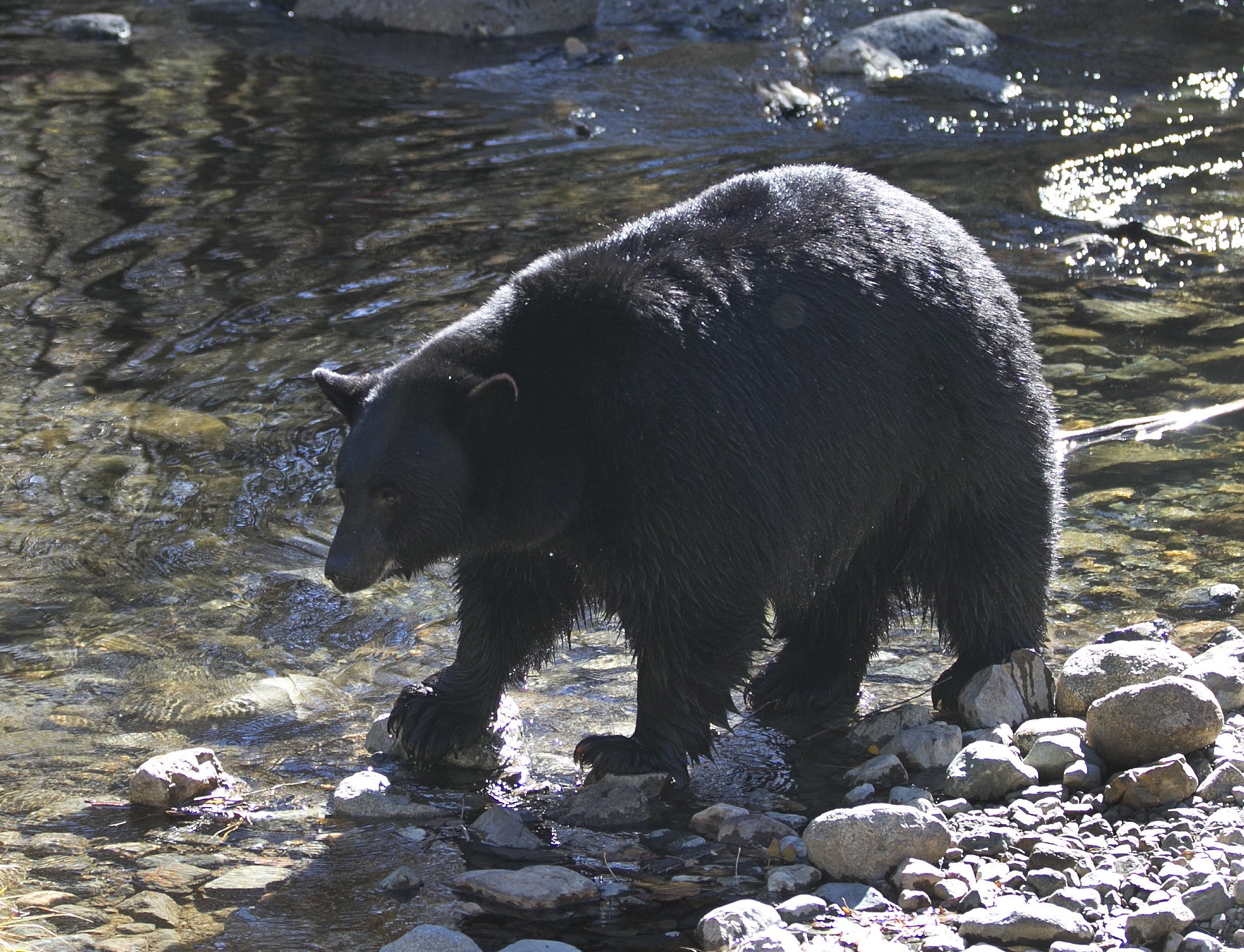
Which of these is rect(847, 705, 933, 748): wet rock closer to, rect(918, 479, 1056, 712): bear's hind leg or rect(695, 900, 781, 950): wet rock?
rect(918, 479, 1056, 712): bear's hind leg

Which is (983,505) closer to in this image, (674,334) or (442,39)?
(674,334)

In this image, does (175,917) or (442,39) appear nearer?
(175,917)

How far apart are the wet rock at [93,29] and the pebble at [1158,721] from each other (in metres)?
17.2

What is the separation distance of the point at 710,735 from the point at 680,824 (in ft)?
1.51

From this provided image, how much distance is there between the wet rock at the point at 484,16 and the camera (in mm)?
18922

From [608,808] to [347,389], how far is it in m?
1.65

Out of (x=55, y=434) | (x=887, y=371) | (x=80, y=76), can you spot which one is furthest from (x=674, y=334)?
(x=80, y=76)

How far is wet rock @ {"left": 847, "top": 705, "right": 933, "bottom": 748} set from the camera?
5.12 m

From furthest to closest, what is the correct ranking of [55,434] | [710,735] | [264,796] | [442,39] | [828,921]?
[442,39]
[55,434]
[710,735]
[264,796]
[828,921]

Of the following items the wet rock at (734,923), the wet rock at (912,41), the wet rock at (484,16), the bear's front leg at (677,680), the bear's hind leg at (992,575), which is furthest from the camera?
the wet rock at (484,16)

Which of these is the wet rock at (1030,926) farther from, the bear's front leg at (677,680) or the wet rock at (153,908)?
the wet rock at (153,908)

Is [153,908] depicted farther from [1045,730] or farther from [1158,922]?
[1045,730]

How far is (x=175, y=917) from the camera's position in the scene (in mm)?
3879

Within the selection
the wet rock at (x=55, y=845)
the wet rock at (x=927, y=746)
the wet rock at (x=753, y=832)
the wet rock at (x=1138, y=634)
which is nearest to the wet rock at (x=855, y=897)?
the wet rock at (x=753, y=832)
